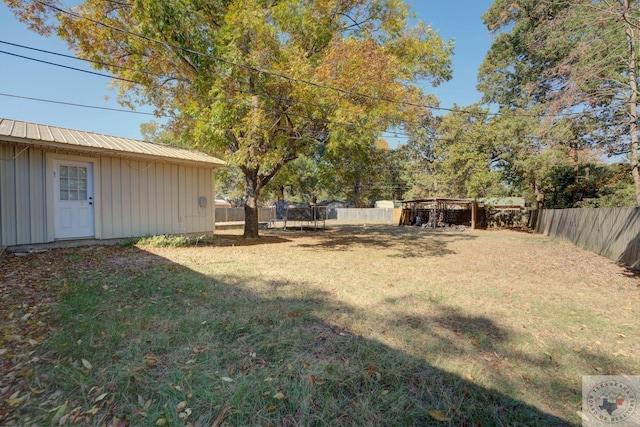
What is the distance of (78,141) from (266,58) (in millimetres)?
4581

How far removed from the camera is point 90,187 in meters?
7.40

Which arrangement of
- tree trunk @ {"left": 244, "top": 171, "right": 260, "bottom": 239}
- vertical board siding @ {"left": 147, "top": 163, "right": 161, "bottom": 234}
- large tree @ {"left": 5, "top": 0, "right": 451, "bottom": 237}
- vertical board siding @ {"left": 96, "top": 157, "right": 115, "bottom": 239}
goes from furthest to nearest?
tree trunk @ {"left": 244, "top": 171, "right": 260, "bottom": 239}, vertical board siding @ {"left": 147, "top": 163, "right": 161, "bottom": 234}, vertical board siding @ {"left": 96, "top": 157, "right": 115, "bottom": 239}, large tree @ {"left": 5, "top": 0, "right": 451, "bottom": 237}

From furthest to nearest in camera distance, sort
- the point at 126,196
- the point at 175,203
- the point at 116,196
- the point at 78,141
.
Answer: the point at 175,203 → the point at 126,196 → the point at 116,196 → the point at 78,141

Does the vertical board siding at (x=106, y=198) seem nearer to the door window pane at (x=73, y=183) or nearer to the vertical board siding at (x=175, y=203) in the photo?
the door window pane at (x=73, y=183)

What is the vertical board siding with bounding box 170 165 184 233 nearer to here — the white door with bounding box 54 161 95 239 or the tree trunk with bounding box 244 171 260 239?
the white door with bounding box 54 161 95 239

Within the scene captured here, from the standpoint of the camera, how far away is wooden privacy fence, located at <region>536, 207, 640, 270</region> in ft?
21.2

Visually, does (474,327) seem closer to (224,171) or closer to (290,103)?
(290,103)

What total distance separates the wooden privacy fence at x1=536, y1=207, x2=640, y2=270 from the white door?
11675mm

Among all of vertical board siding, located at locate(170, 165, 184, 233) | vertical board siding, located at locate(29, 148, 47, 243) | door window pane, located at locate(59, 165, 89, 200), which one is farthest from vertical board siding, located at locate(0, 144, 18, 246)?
vertical board siding, located at locate(170, 165, 184, 233)

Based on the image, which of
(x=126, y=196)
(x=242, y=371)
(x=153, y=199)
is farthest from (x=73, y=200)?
(x=242, y=371)

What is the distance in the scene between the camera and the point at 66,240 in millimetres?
6949

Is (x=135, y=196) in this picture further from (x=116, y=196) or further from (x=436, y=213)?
(x=436, y=213)

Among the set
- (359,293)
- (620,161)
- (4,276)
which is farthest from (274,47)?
(620,161)

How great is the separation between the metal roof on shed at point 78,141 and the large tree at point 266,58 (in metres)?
1.20
